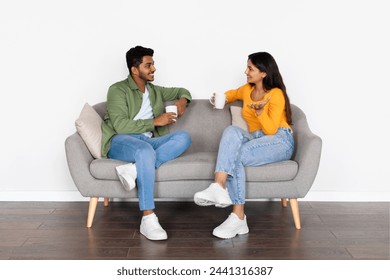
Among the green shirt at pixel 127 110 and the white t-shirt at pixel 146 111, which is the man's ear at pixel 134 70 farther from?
the white t-shirt at pixel 146 111

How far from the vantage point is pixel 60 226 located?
3328 mm

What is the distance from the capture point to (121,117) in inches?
133

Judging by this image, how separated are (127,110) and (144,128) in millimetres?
192

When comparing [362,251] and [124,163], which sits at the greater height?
[124,163]

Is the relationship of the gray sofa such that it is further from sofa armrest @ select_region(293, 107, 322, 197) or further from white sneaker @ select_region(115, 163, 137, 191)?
white sneaker @ select_region(115, 163, 137, 191)

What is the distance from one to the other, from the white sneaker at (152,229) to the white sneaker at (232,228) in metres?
0.32

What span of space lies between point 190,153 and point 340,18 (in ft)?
5.05

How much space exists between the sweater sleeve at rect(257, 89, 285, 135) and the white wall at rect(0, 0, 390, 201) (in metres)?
0.68

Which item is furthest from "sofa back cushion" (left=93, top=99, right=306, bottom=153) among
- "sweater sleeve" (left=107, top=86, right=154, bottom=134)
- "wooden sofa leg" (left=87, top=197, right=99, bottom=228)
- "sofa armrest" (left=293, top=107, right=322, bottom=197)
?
"wooden sofa leg" (left=87, top=197, right=99, bottom=228)

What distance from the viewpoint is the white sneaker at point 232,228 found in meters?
3.08

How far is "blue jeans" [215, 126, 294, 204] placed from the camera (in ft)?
10.2

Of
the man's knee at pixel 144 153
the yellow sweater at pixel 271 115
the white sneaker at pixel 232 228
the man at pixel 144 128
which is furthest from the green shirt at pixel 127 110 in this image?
the white sneaker at pixel 232 228
